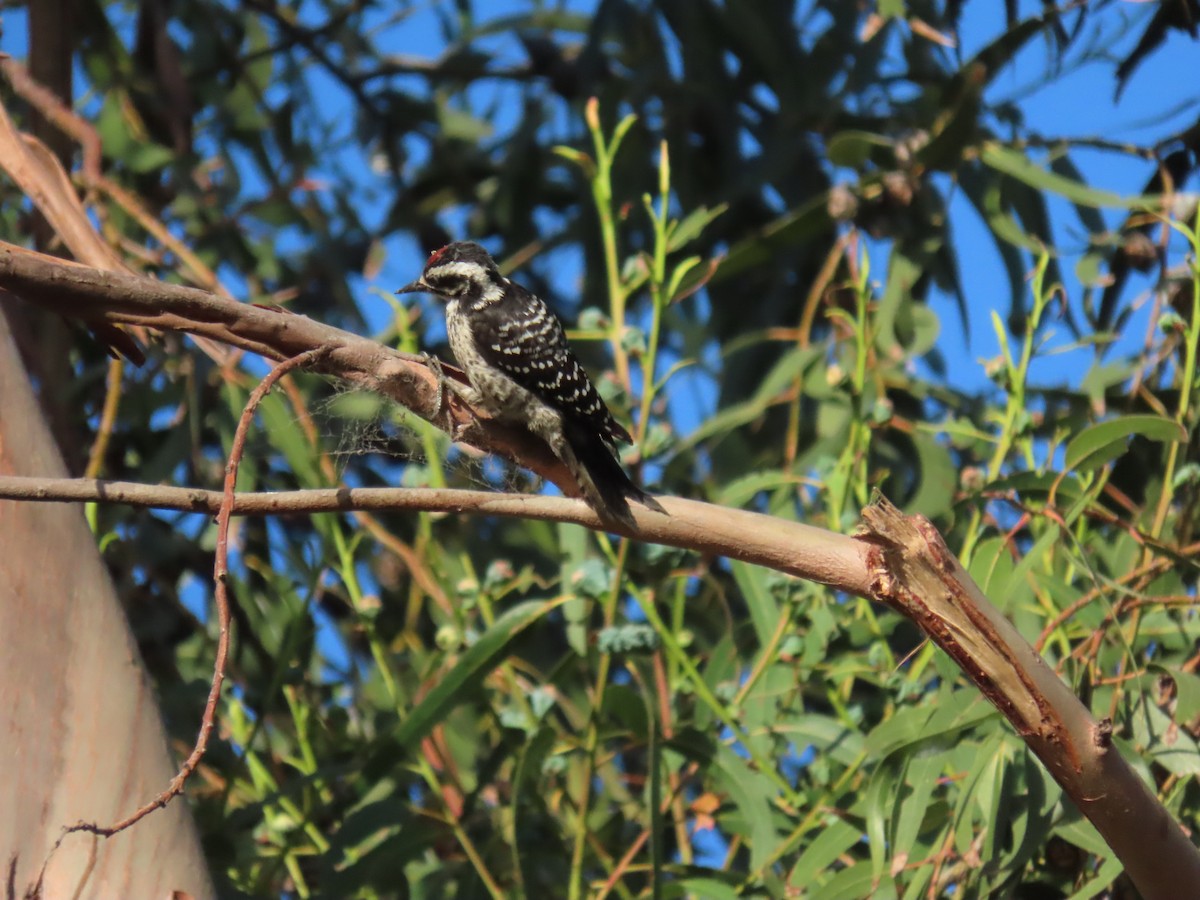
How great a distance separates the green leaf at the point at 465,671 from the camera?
8.21 ft

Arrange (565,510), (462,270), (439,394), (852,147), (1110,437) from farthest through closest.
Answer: (852,147) → (462,270) → (1110,437) → (439,394) → (565,510)

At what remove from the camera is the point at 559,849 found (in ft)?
8.77

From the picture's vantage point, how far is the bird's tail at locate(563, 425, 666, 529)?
1.96 metres

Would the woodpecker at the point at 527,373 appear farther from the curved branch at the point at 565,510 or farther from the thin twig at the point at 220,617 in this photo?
the thin twig at the point at 220,617

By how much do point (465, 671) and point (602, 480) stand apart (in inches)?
21.5

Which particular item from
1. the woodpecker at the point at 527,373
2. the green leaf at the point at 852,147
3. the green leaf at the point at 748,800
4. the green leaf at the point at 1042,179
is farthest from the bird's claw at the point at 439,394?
the green leaf at the point at 1042,179

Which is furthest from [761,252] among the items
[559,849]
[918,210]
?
[559,849]

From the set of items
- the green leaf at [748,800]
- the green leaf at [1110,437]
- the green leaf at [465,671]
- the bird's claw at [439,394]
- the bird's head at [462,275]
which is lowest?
the green leaf at [748,800]

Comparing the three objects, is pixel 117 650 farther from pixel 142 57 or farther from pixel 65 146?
pixel 142 57

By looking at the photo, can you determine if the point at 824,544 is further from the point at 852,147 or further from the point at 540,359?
the point at 852,147

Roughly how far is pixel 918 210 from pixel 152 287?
2155 mm

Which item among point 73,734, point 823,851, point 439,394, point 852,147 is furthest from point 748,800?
point 852,147

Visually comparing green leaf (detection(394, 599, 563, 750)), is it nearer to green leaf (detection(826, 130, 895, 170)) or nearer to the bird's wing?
the bird's wing

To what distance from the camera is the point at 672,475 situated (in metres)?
3.12
